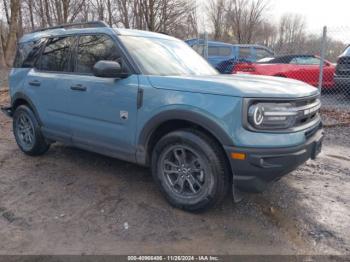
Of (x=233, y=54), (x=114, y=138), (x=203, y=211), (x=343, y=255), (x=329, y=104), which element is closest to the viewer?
(x=343, y=255)

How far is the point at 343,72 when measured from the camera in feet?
28.0

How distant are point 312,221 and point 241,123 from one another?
125cm

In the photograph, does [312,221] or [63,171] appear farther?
[63,171]

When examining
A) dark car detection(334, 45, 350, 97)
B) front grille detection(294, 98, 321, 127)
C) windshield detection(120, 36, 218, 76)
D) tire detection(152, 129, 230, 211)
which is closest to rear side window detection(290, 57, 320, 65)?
dark car detection(334, 45, 350, 97)

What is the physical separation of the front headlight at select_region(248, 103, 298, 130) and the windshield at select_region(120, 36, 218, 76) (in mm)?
1147

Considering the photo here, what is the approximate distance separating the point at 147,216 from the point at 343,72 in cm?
738

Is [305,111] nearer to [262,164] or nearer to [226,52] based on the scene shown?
[262,164]

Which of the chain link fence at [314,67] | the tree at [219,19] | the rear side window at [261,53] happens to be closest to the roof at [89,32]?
the chain link fence at [314,67]

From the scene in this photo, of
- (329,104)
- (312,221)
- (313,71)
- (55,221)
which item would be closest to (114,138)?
(55,221)

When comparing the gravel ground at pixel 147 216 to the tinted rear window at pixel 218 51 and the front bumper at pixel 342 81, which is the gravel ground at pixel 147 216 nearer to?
the front bumper at pixel 342 81

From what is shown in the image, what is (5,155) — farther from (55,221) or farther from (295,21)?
(295,21)

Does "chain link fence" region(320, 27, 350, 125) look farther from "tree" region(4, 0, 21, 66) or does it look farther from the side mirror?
"tree" region(4, 0, 21, 66)

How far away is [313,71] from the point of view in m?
9.93

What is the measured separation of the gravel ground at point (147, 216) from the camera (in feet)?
9.21
